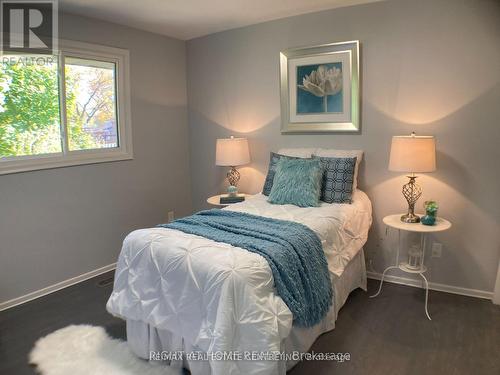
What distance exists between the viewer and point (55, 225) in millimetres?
3268

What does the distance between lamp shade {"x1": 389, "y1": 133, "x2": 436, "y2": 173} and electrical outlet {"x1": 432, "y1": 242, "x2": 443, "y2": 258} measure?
73 cm

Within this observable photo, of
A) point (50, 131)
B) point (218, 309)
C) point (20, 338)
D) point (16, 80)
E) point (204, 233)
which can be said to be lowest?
point (20, 338)

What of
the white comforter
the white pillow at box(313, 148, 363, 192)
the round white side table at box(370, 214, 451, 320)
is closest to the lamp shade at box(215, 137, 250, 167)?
the white pillow at box(313, 148, 363, 192)

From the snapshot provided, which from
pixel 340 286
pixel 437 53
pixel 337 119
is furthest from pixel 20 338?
pixel 437 53

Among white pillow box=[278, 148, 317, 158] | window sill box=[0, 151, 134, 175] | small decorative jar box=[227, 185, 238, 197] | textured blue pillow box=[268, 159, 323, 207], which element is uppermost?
white pillow box=[278, 148, 317, 158]

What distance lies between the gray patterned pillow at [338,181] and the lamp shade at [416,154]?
424mm

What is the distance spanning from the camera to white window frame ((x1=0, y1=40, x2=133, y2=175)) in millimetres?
3055

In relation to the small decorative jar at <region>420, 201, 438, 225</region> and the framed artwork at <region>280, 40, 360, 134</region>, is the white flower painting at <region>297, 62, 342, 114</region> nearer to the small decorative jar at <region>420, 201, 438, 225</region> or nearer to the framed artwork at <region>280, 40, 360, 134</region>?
the framed artwork at <region>280, 40, 360, 134</region>

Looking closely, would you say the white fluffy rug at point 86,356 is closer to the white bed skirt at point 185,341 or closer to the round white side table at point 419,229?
the white bed skirt at point 185,341

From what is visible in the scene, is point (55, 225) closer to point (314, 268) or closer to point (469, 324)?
point (314, 268)

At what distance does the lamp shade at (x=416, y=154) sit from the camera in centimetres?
272

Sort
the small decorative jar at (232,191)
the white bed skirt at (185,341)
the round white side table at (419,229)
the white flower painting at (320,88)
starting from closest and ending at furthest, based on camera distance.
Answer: the white bed skirt at (185,341)
the round white side table at (419,229)
the white flower painting at (320,88)
the small decorative jar at (232,191)

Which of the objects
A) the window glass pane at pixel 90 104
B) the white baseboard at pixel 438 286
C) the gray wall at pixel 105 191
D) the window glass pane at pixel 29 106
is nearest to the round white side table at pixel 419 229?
the white baseboard at pixel 438 286

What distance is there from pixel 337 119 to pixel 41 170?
261cm
